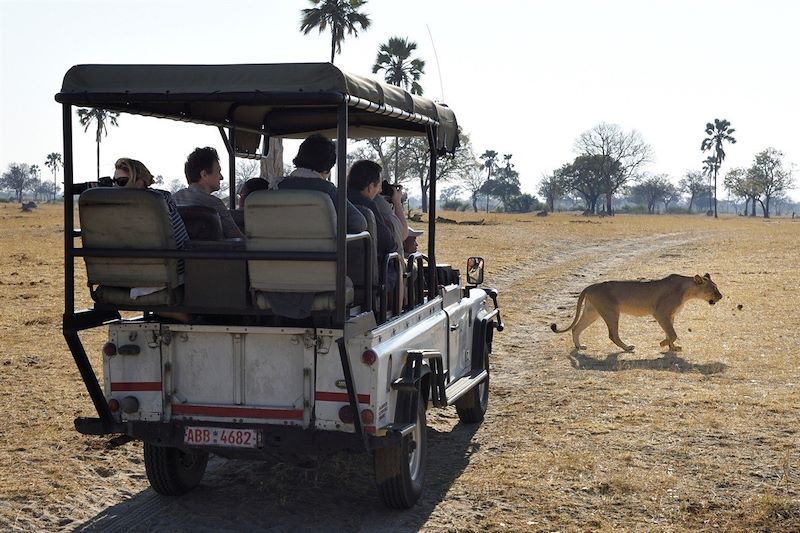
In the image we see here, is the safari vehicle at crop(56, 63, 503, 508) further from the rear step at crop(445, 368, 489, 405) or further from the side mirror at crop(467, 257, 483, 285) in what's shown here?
the side mirror at crop(467, 257, 483, 285)

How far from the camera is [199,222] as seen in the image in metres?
5.84

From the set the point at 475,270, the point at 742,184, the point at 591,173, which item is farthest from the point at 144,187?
the point at 742,184

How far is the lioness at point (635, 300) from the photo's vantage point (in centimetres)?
1156

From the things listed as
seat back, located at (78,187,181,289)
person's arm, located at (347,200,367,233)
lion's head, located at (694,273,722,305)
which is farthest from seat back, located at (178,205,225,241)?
lion's head, located at (694,273,722,305)

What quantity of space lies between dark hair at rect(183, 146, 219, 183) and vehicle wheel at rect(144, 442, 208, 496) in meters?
1.58

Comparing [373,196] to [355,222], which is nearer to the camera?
[355,222]

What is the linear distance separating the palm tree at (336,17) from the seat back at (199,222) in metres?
31.5

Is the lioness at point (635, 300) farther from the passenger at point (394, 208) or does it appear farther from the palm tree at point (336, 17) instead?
the palm tree at point (336, 17)

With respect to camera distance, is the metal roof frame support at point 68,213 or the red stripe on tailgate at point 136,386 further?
the red stripe on tailgate at point 136,386

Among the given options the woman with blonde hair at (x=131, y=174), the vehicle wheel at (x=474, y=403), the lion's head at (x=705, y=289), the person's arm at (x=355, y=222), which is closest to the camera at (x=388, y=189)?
the person's arm at (x=355, y=222)

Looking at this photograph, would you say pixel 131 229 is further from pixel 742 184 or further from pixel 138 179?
pixel 742 184

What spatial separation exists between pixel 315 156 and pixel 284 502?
6.51ft

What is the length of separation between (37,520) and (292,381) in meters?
1.63

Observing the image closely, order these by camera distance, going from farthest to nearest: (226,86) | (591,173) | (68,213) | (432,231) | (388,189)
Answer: (591,173) < (388,189) < (432,231) < (68,213) < (226,86)
